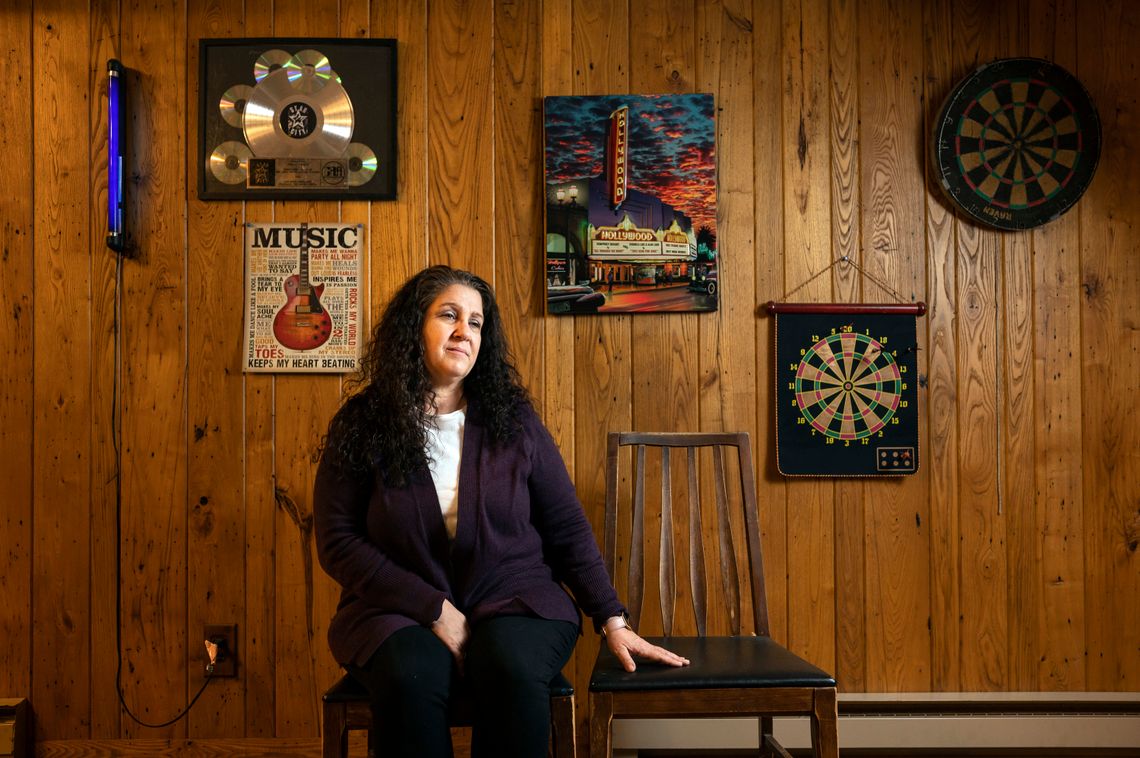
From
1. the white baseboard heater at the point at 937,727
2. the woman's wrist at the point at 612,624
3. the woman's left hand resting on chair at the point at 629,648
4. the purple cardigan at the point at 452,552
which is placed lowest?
the white baseboard heater at the point at 937,727

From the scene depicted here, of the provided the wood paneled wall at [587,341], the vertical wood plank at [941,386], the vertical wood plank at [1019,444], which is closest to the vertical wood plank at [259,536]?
the wood paneled wall at [587,341]

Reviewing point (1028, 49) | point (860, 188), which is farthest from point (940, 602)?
point (1028, 49)

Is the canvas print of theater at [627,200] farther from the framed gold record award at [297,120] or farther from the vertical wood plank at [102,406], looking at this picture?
the vertical wood plank at [102,406]

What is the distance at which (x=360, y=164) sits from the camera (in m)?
2.11

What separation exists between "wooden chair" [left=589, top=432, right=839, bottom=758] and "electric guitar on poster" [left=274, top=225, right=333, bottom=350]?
0.83 metres

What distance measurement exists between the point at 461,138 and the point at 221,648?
4.89 feet

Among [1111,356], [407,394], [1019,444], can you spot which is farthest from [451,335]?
[1111,356]

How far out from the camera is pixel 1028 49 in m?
2.12

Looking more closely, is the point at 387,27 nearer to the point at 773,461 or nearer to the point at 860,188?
the point at 860,188

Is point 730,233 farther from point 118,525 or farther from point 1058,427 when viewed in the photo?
point 118,525

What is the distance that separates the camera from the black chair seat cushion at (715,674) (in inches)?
57.8

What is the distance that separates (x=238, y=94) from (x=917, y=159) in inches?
72.1

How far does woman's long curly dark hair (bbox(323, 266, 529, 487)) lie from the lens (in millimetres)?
1564

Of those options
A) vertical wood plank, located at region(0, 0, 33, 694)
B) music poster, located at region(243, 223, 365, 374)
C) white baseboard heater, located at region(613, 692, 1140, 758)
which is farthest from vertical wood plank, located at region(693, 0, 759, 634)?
vertical wood plank, located at region(0, 0, 33, 694)
